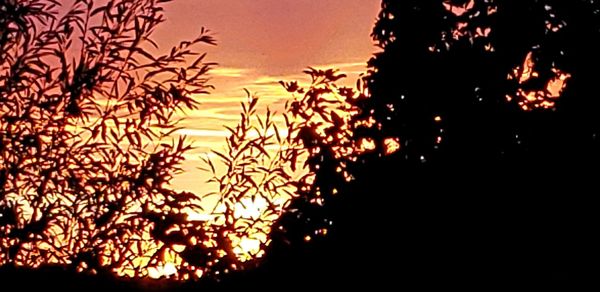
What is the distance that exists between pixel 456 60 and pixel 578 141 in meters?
2.59

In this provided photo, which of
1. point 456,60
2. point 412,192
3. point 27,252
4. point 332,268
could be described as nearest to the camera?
point 27,252

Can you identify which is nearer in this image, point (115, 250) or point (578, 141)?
point (115, 250)

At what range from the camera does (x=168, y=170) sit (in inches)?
437

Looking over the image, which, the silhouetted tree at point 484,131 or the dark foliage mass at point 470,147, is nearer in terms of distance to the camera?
the dark foliage mass at point 470,147

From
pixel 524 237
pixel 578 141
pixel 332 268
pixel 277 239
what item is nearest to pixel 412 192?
pixel 524 237

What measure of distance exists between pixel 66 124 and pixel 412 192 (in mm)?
9050

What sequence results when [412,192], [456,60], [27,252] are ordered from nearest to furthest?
[27,252] → [412,192] → [456,60]

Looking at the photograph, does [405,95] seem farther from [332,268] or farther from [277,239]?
[277,239]

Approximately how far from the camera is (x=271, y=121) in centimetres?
1166

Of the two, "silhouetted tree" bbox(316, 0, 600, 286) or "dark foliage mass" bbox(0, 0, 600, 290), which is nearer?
"dark foliage mass" bbox(0, 0, 600, 290)

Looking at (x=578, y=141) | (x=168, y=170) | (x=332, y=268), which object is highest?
(x=578, y=141)

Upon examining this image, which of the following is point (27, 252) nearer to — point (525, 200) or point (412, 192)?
point (412, 192)

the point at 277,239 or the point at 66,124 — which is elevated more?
the point at 66,124

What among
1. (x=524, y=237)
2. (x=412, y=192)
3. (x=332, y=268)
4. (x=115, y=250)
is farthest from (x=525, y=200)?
(x=115, y=250)
